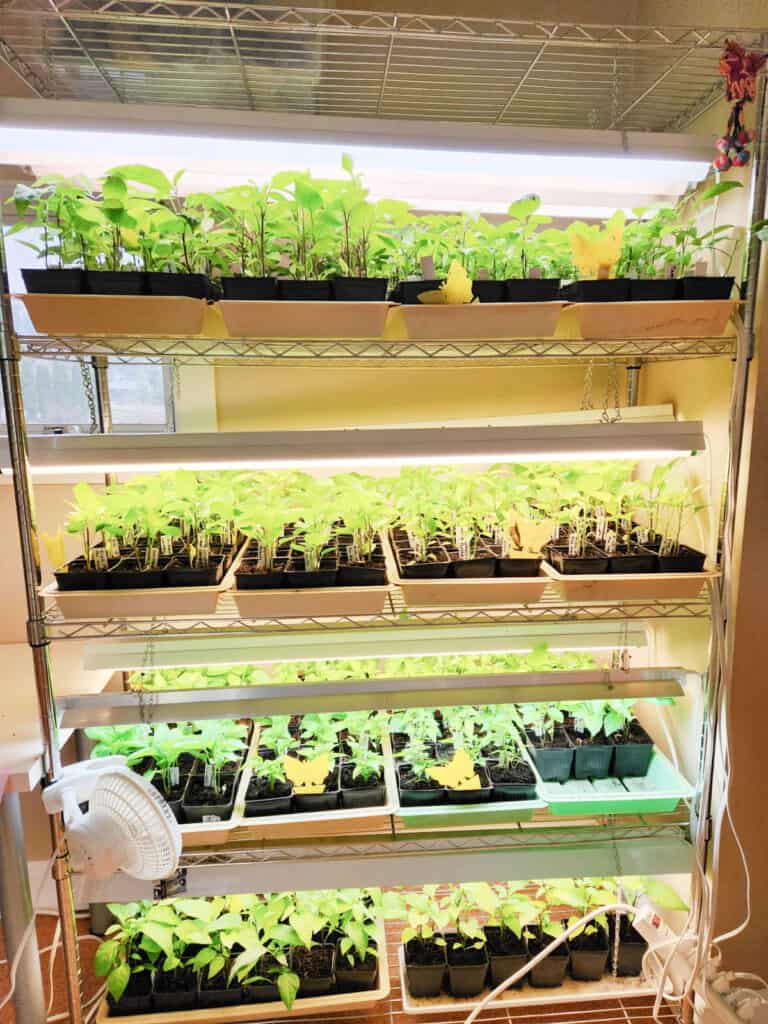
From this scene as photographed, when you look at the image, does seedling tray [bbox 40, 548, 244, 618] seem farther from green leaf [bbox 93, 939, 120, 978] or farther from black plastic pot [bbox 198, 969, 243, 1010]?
black plastic pot [bbox 198, 969, 243, 1010]

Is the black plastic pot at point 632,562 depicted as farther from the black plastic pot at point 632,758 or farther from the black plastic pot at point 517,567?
the black plastic pot at point 632,758

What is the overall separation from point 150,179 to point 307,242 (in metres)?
0.40

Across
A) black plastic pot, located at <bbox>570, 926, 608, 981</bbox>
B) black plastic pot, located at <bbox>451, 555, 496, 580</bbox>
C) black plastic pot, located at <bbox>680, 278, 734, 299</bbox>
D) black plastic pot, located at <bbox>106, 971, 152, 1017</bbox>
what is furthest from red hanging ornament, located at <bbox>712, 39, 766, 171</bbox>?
black plastic pot, located at <bbox>106, 971, 152, 1017</bbox>

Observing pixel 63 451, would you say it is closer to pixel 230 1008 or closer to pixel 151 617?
pixel 151 617

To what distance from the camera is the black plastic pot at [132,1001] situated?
1857mm

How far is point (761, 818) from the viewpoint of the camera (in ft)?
5.87

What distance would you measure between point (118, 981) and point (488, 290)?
2.14 metres

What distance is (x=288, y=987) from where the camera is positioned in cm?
182

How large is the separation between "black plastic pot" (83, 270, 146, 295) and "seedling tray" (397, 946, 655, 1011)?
6.88ft

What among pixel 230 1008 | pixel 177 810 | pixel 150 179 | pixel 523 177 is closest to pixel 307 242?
pixel 150 179

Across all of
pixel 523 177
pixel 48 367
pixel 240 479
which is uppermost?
pixel 523 177

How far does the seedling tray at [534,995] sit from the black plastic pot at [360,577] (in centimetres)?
126

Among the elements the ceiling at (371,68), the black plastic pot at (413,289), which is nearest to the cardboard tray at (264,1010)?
the black plastic pot at (413,289)

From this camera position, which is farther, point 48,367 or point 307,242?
point 48,367
